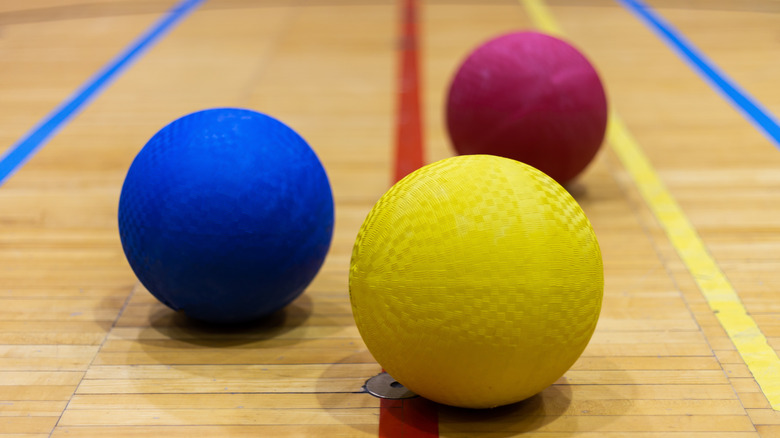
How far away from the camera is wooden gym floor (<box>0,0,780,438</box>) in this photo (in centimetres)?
356

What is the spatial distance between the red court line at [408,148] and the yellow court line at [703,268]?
1402 mm

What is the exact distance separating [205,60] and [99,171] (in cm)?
293

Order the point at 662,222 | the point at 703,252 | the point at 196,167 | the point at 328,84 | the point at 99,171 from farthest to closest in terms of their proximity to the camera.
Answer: the point at 328,84 < the point at 99,171 < the point at 662,222 < the point at 703,252 < the point at 196,167

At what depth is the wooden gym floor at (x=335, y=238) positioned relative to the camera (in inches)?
140

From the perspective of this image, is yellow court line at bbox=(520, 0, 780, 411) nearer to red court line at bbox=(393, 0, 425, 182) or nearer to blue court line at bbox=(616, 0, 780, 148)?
blue court line at bbox=(616, 0, 780, 148)

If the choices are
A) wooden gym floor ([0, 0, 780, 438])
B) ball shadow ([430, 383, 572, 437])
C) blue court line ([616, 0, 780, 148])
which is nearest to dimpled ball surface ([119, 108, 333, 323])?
wooden gym floor ([0, 0, 780, 438])

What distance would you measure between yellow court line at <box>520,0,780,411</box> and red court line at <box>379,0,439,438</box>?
140 centimetres

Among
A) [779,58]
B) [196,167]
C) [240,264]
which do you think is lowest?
[779,58]

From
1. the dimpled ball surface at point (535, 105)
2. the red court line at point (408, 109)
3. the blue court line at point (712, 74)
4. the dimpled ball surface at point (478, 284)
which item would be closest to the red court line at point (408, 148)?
the red court line at point (408, 109)

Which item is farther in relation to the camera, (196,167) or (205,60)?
(205,60)

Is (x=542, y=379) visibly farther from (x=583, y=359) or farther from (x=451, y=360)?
(x=583, y=359)

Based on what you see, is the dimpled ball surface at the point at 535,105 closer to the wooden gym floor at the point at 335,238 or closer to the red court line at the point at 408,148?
the wooden gym floor at the point at 335,238

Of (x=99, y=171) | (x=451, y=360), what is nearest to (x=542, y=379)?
(x=451, y=360)

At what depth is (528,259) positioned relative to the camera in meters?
3.19
